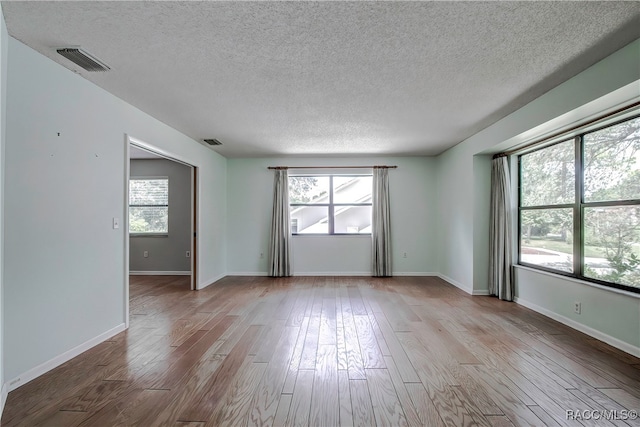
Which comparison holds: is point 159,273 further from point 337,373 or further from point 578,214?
point 578,214

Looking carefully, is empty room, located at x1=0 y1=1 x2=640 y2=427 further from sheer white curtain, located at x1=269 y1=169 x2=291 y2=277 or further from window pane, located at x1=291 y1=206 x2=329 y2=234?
window pane, located at x1=291 y1=206 x2=329 y2=234

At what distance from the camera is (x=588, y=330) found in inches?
118

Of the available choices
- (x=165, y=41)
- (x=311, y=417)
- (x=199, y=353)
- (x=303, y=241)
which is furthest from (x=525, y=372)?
(x=303, y=241)

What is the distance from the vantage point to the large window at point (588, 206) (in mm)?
2748

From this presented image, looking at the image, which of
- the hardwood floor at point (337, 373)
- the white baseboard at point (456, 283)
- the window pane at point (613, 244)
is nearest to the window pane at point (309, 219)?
the white baseboard at point (456, 283)

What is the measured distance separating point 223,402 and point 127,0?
2445 millimetres

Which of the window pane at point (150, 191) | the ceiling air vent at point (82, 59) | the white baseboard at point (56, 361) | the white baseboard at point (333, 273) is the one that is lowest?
the white baseboard at point (333, 273)

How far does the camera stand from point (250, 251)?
6.27 m

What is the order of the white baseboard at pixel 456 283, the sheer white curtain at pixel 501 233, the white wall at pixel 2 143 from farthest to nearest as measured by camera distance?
1. the white baseboard at pixel 456 283
2. the sheer white curtain at pixel 501 233
3. the white wall at pixel 2 143

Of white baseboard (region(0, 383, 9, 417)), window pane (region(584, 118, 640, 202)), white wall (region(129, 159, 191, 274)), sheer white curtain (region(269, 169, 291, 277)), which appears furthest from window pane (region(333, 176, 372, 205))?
white baseboard (region(0, 383, 9, 417))

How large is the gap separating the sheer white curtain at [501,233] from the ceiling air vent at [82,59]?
4.78m

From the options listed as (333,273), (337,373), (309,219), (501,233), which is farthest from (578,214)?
(309,219)

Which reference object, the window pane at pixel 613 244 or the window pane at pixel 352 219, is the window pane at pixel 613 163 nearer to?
the window pane at pixel 613 244

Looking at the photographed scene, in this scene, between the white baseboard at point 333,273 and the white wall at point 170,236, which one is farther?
the white wall at point 170,236
